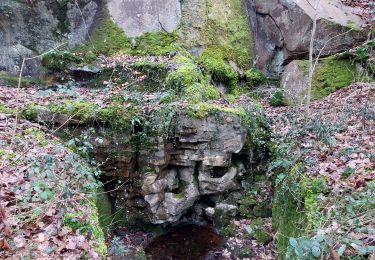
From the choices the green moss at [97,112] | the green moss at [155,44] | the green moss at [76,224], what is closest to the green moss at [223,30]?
the green moss at [155,44]

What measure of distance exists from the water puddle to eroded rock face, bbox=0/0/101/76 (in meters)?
5.84

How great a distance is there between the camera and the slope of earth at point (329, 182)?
2982 mm

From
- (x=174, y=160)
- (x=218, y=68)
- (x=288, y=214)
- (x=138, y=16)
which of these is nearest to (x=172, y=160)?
(x=174, y=160)

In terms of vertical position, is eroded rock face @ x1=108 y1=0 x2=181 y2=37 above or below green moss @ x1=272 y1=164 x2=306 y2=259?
above

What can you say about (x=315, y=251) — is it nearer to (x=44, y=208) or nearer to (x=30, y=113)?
(x=44, y=208)

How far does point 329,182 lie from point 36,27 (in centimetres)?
882

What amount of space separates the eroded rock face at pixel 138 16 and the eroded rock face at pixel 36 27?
0.70 meters

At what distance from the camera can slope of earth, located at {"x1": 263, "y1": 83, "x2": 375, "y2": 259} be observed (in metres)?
2.98

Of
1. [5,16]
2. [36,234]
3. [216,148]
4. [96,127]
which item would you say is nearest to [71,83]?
[96,127]

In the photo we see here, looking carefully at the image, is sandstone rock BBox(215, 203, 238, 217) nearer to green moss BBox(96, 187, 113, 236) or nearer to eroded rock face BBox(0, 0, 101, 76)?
green moss BBox(96, 187, 113, 236)

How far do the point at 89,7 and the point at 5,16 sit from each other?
2.36 meters

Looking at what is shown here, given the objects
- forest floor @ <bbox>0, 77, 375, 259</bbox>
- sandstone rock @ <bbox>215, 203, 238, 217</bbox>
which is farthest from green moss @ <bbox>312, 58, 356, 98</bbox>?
sandstone rock @ <bbox>215, 203, 238, 217</bbox>

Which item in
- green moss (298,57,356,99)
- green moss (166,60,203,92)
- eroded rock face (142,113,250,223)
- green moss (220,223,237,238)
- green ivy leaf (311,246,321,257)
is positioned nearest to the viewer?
green ivy leaf (311,246,321,257)

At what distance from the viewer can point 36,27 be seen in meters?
9.23
